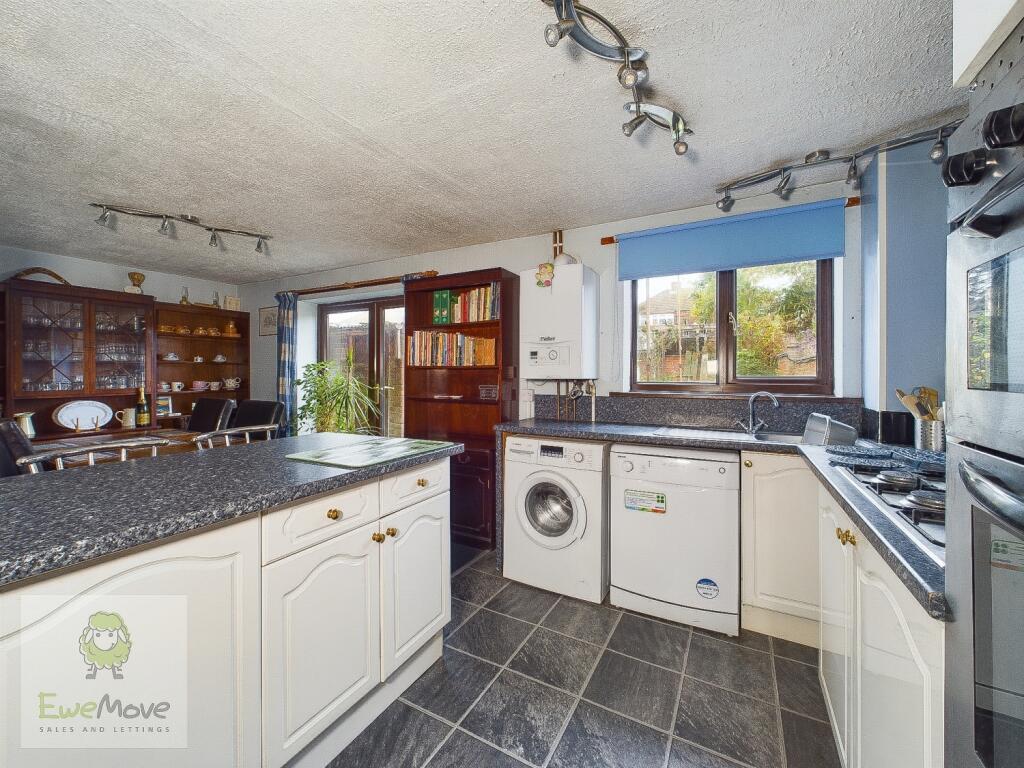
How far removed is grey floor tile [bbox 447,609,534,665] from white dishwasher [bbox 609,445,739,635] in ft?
1.86

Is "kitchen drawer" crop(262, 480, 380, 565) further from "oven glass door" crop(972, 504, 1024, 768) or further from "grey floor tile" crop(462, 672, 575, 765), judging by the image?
"oven glass door" crop(972, 504, 1024, 768)

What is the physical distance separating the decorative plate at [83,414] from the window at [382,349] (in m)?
1.96

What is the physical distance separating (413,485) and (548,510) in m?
1.12

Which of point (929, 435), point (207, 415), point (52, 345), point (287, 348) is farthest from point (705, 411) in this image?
point (52, 345)

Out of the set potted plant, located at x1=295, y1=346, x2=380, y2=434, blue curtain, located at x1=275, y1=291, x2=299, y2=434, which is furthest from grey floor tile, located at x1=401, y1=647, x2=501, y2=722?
blue curtain, located at x1=275, y1=291, x2=299, y2=434

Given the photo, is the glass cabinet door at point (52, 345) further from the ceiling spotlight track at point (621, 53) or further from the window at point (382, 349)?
the ceiling spotlight track at point (621, 53)

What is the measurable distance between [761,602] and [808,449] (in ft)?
2.60

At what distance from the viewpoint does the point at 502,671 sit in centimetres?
171

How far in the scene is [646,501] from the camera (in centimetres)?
208

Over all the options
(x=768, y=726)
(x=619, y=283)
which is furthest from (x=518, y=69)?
(x=768, y=726)

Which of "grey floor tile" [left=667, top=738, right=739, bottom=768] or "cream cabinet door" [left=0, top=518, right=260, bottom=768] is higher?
"cream cabinet door" [left=0, top=518, right=260, bottom=768]

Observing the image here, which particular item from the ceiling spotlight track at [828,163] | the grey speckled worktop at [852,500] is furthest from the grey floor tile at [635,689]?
the ceiling spotlight track at [828,163]

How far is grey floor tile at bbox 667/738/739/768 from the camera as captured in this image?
129 centimetres

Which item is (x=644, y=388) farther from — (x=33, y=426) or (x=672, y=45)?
(x=33, y=426)
